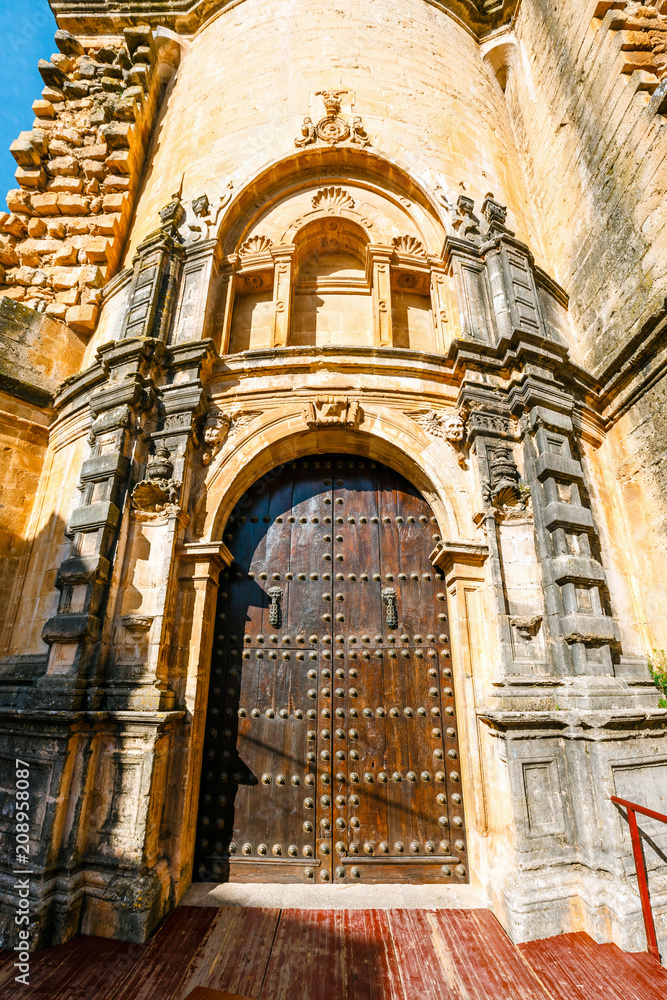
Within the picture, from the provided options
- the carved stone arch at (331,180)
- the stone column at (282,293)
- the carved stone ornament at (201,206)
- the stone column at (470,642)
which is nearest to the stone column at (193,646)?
the stone column at (470,642)

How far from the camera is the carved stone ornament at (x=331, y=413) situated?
459 cm

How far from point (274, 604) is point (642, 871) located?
3.04 m

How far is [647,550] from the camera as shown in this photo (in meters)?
4.84

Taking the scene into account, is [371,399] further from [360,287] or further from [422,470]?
[360,287]

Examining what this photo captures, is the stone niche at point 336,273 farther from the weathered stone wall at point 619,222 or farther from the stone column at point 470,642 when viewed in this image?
the stone column at point 470,642

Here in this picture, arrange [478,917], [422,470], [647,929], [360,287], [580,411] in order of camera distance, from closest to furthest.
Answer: [647,929] → [478,917] → [422,470] → [580,411] → [360,287]

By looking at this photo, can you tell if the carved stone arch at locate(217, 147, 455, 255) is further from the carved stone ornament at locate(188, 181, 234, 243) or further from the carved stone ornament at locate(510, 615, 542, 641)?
the carved stone ornament at locate(510, 615, 542, 641)

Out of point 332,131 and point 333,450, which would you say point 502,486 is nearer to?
point 333,450

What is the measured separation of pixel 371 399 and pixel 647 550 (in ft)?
10.2

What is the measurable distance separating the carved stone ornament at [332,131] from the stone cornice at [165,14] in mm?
4732

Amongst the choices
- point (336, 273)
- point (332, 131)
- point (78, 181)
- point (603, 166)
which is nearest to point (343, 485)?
point (336, 273)

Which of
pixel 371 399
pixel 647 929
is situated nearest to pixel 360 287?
pixel 371 399

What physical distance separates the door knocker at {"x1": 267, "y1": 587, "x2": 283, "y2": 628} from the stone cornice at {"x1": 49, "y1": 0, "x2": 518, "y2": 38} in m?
10.5

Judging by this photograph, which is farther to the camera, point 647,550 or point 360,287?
point 360,287
